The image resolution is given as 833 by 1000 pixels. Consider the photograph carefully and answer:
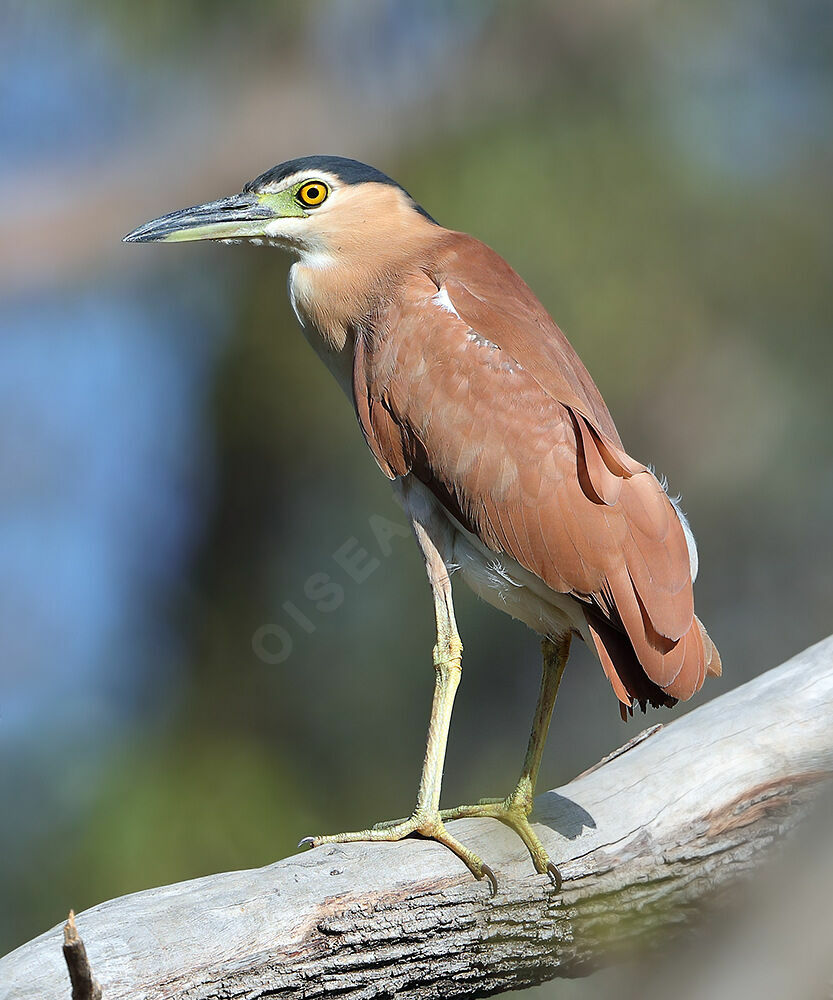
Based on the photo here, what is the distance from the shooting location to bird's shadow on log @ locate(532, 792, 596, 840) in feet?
5.70

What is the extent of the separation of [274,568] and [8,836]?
1700 mm

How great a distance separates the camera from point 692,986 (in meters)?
0.37

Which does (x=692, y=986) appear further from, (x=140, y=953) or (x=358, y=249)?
(x=358, y=249)

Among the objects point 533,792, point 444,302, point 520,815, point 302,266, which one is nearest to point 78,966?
point 520,815

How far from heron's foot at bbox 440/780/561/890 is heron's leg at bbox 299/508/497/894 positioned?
91 mm

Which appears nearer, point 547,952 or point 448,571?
point 547,952

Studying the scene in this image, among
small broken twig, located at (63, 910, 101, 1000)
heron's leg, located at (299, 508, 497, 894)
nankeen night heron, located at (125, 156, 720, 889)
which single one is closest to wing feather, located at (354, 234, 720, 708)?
nankeen night heron, located at (125, 156, 720, 889)

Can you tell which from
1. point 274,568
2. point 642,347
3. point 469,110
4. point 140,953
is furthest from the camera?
point 274,568

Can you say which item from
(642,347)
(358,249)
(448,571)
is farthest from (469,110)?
(448,571)

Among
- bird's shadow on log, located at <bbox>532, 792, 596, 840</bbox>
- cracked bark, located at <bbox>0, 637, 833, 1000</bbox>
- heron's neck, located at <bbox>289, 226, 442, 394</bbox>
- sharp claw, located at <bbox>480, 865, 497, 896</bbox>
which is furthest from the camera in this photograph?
heron's neck, located at <bbox>289, 226, 442, 394</bbox>

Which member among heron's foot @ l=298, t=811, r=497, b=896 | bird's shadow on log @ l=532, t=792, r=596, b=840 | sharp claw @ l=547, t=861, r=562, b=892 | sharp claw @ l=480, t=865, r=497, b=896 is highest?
heron's foot @ l=298, t=811, r=497, b=896

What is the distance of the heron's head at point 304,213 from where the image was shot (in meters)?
1.98

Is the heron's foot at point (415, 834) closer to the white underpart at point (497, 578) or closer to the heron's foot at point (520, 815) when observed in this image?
the heron's foot at point (520, 815)

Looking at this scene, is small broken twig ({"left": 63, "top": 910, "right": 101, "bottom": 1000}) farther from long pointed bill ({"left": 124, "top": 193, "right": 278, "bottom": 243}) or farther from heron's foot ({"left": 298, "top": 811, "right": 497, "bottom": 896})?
long pointed bill ({"left": 124, "top": 193, "right": 278, "bottom": 243})
